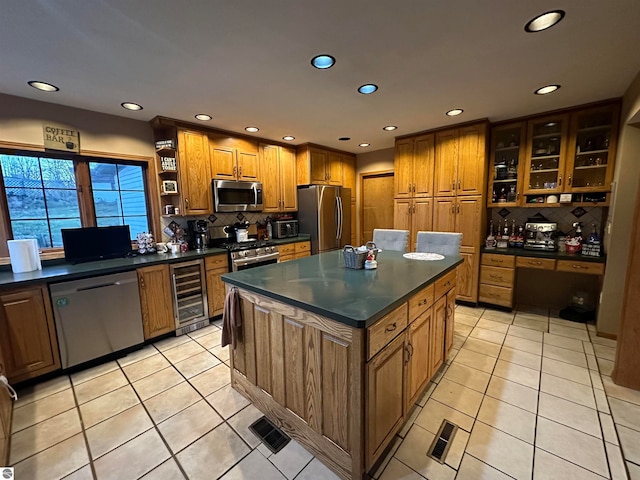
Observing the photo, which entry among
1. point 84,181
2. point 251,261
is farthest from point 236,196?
point 84,181

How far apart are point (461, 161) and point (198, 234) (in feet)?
11.6

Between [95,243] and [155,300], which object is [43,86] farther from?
[155,300]

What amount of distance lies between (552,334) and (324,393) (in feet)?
9.35

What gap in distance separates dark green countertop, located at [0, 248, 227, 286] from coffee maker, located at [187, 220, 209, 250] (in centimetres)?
31

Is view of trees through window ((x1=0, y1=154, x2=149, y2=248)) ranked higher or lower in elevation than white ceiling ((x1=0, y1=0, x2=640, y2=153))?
lower

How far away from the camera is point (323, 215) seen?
174 inches

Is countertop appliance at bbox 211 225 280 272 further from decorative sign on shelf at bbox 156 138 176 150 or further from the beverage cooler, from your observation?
decorative sign on shelf at bbox 156 138 176 150

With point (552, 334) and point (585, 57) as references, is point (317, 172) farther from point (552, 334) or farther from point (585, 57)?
point (552, 334)

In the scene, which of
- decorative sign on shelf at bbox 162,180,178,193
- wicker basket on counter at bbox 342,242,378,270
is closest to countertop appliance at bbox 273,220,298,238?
decorative sign on shelf at bbox 162,180,178,193

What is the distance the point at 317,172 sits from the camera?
181 inches

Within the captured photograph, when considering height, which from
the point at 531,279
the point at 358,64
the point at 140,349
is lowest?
the point at 140,349

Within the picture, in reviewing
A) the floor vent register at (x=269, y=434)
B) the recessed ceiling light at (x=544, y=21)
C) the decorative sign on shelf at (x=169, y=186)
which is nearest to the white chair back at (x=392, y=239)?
the recessed ceiling light at (x=544, y=21)

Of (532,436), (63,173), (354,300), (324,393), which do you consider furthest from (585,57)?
(63,173)

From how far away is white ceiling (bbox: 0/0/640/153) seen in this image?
143cm
